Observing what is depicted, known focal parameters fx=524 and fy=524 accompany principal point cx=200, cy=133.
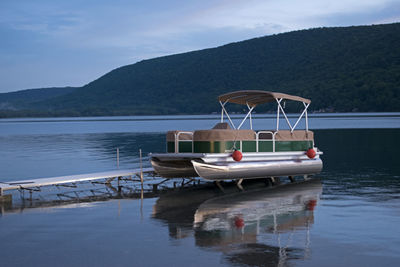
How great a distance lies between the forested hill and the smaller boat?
12337cm

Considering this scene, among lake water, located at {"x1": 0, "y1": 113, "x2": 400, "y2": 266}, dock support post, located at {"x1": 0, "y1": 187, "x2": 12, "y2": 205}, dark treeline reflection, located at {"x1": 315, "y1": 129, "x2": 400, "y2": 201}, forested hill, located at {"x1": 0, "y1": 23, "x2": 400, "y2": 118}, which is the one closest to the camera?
lake water, located at {"x1": 0, "y1": 113, "x2": 400, "y2": 266}

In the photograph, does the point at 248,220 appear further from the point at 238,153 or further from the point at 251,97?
the point at 251,97

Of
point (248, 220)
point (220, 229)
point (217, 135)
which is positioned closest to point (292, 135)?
point (217, 135)

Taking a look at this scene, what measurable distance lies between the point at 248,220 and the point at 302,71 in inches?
5894

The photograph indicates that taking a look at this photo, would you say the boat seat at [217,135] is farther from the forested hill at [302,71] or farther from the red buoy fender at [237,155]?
the forested hill at [302,71]

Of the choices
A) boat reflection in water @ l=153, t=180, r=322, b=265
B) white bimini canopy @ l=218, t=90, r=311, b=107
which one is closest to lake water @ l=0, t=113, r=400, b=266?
boat reflection in water @ l=153, t=180, r=322, b=265

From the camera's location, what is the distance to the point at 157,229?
10688 millimetres

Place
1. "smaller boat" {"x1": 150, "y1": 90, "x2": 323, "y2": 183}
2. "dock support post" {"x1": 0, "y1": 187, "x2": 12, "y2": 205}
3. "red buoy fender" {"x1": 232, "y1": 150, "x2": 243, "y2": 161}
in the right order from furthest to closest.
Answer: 1. "red buoy fender" {"x1": 232, "y1": 150, "x2": 243, "y2": 161}
2. "smaller boat" {"x1": 150, "y1": 90, "x2": 323, "y2": 183}
3. "dock support post" {"x1": 0, "y1": 187, "x2": 12, "y2": 205}

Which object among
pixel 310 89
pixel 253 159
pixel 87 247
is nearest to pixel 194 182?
pixel 253 159

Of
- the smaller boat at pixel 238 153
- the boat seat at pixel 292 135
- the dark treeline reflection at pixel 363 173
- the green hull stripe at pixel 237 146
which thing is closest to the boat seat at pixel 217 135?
the smaller boat at pixel 238 153

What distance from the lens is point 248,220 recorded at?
11.4 metres

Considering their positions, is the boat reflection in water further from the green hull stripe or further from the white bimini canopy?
the white bimini canopy

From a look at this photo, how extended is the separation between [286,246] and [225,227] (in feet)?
6.35

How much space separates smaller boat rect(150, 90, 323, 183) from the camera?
51.5ft
